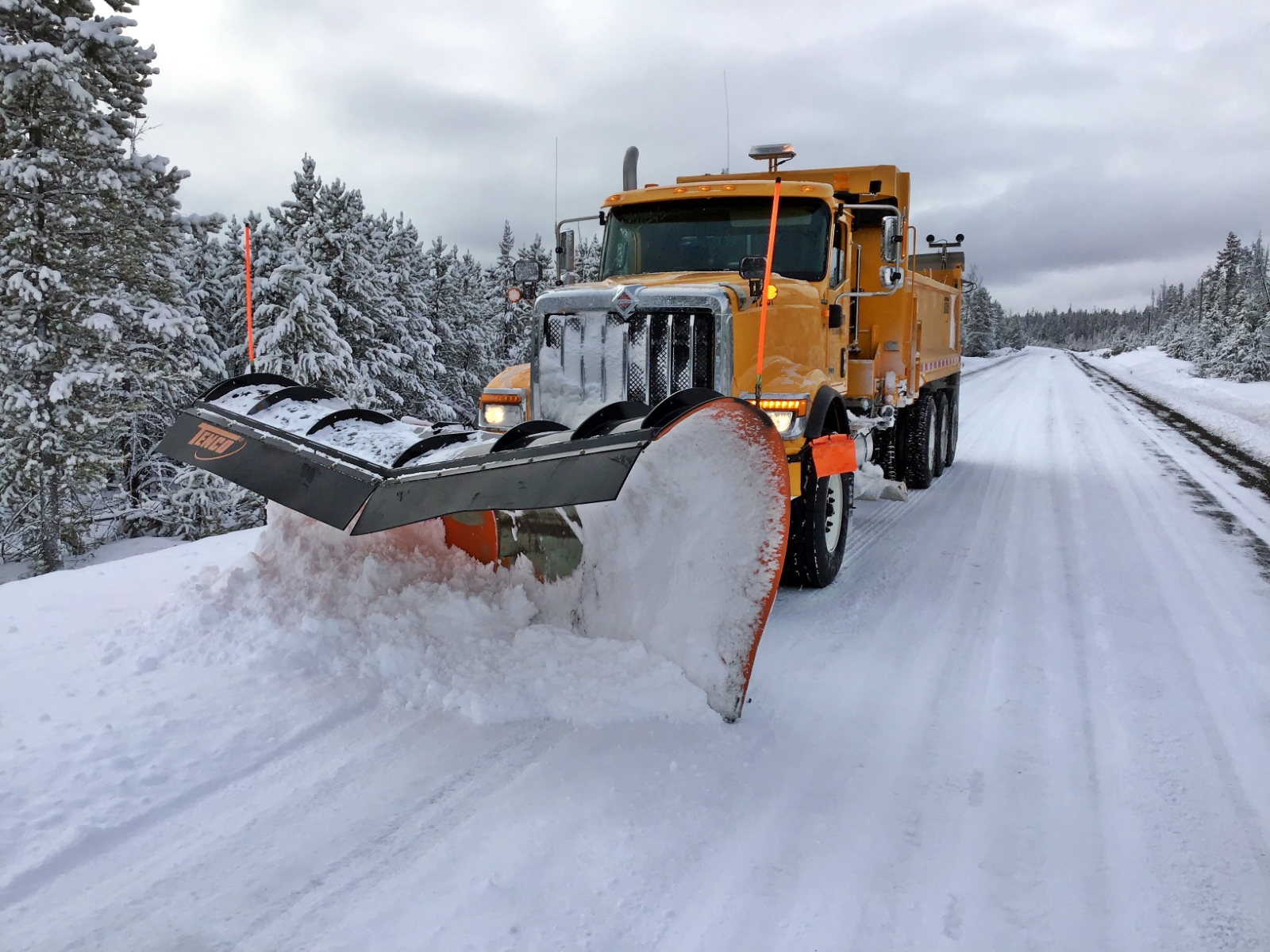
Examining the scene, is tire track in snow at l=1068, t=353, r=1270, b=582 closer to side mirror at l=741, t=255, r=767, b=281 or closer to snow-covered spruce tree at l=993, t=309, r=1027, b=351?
side mirror at l=741, t=255, r=767, b=281

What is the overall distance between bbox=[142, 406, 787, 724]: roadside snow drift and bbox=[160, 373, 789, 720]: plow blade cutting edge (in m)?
0.01

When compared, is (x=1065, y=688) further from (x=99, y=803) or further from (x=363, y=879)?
(x=99, y=803)

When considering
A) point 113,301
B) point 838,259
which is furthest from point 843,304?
point 113,301

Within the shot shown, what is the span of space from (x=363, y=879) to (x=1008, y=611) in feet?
13.3

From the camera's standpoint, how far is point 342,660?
11.9 feet

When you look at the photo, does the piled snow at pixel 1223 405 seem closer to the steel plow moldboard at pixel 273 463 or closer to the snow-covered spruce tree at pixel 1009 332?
the steel plow moldboard at pixel 273 463

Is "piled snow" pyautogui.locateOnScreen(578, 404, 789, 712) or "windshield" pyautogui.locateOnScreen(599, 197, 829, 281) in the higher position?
"windshield" pyautogui.locateOnScreen(599, 197, 829, 281)

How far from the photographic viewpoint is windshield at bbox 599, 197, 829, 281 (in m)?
5.77

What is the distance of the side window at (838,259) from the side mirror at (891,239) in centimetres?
30

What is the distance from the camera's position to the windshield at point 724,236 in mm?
5766

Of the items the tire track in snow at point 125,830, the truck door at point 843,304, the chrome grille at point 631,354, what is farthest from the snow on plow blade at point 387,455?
the truck door at point 843,304

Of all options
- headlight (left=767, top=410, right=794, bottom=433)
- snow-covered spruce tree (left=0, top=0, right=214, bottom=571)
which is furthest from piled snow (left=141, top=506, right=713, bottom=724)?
snow-covered spruce tree (left=0, top=0, right=214, bottom=571)

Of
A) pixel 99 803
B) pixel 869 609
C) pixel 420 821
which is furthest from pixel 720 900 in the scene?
pixel 869 609

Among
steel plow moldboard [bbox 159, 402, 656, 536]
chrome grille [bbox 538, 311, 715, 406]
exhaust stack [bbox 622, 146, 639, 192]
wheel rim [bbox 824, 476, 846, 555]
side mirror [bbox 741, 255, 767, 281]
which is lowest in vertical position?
wheel rim [bbox 824, 476, 846, 555]
